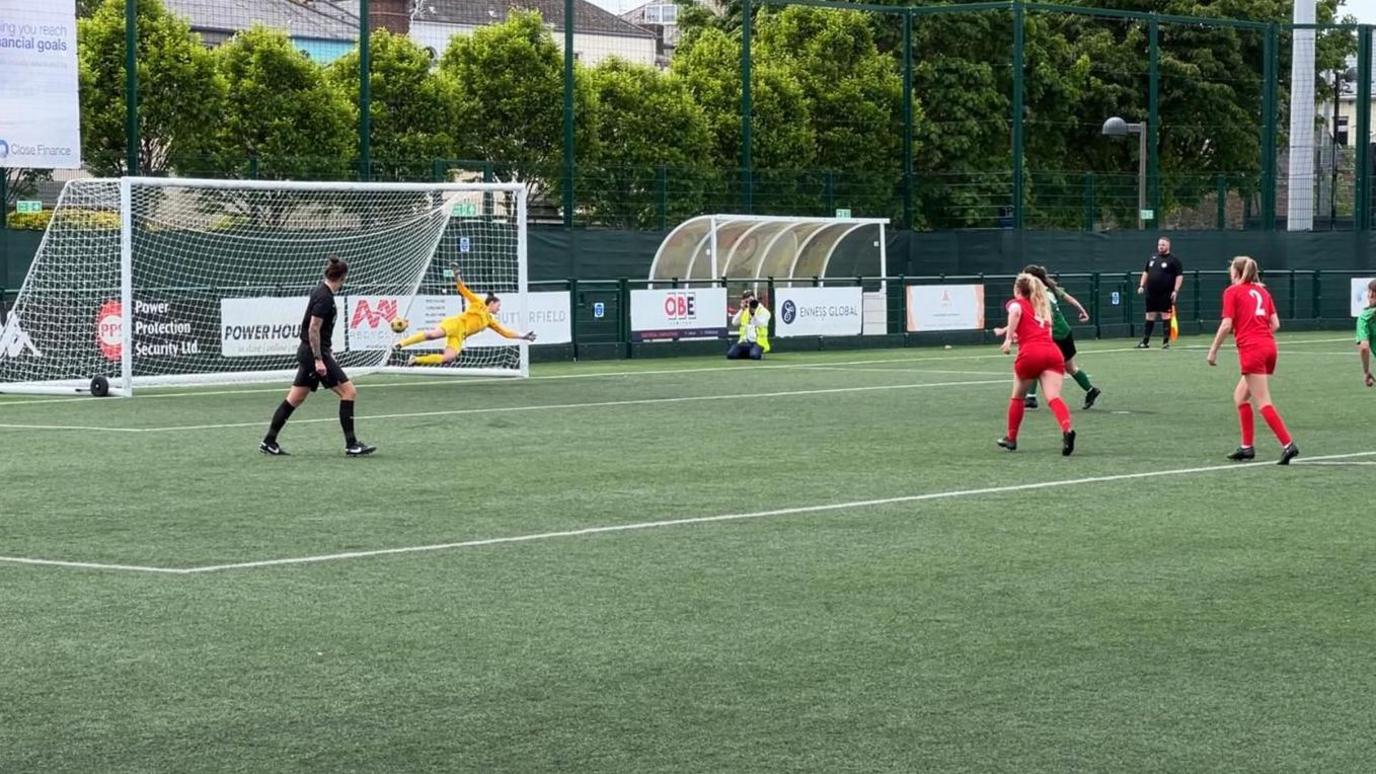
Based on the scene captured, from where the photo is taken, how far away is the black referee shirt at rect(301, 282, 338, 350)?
1778 cm

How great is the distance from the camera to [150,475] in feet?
54.4

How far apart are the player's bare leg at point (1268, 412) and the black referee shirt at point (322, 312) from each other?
738cm

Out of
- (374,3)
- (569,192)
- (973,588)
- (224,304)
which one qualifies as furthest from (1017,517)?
(374,3)

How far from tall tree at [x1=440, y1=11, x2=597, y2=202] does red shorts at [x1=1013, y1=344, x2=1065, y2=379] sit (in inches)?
928

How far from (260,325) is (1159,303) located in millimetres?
15549

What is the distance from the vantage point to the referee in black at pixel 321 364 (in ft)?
58.3

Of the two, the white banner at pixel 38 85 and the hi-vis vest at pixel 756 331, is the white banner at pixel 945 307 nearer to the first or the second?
the hi-vis vest at pixel 756 331

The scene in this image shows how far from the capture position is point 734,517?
1392cm

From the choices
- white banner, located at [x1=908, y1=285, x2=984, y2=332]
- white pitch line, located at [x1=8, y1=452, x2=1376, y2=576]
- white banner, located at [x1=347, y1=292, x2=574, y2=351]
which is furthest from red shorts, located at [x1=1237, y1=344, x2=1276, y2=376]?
white banner, located at [x1=908, y1=285, x2=984, y2=332]

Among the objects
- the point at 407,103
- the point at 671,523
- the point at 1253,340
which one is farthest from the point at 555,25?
the point at 671,523

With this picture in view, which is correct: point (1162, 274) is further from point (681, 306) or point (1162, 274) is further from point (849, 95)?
point (849, 95)

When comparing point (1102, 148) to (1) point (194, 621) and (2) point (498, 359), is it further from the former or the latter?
(1) point (194, 621)

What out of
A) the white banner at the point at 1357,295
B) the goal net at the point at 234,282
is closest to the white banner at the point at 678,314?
the goal net at the point at 234,282

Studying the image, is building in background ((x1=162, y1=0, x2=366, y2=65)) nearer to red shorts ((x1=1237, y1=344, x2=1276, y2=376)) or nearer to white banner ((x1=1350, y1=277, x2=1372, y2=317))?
white banner ((x1=1350, y1=277, x2=1372, y2=317))
